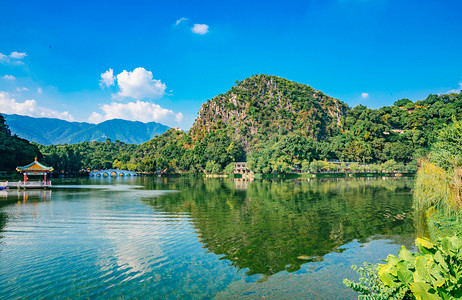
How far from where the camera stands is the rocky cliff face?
150625mm

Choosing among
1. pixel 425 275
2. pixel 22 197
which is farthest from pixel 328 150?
pixel 425 275

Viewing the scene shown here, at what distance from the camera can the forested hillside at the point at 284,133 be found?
11181cm

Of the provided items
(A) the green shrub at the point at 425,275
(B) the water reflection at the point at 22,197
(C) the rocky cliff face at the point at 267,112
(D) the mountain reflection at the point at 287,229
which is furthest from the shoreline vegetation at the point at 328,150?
(B) the water reflection at the point at 22,197

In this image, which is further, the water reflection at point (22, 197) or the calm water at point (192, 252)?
the water reflection at point (22, 197)

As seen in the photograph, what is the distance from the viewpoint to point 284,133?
473 ft

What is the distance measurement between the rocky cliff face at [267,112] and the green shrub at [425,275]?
133472 millimetres

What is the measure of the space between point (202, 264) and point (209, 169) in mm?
Answer: 101731

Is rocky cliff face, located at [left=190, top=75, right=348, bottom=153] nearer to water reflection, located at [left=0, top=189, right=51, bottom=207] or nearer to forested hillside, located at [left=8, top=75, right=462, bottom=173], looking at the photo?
forested hillside, located at [left=8, top=75, right=462, bottom=173]

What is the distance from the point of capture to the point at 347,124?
5950 inches

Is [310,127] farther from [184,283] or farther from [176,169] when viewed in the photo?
[184,283]

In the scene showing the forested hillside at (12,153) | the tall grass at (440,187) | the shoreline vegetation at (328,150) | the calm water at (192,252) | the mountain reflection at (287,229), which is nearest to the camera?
the shoreline vegetation at (328,150)

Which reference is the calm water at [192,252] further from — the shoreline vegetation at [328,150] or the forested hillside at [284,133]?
the forested hillside at [284,133]

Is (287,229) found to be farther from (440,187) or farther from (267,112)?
(267,112)

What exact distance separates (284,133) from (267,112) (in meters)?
23.0
